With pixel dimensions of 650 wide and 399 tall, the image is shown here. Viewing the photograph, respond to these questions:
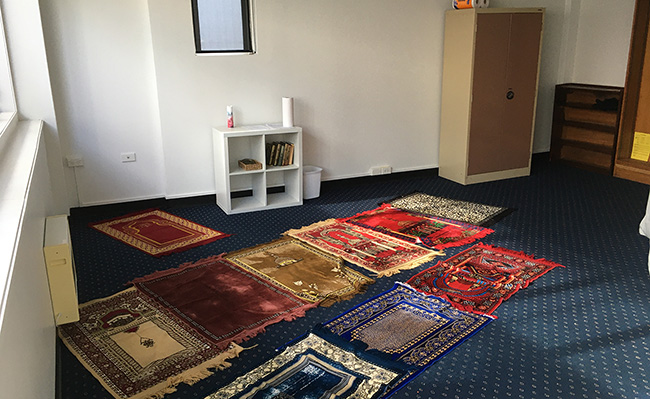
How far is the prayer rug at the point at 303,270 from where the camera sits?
3.40 m

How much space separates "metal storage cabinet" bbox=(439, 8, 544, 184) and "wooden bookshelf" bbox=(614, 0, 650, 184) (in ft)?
3.12

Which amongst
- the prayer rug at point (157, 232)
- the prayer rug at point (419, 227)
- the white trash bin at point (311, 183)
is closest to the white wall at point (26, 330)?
the prayer rug at point (157, 232)

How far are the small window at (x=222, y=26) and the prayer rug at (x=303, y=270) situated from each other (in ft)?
6.22

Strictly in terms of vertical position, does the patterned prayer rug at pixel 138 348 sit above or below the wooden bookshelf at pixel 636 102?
below

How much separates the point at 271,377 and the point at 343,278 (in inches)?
46.0

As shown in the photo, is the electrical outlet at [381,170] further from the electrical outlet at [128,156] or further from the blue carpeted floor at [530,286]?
the electrical outlet at [128,156]

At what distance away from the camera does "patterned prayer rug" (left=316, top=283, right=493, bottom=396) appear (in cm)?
274

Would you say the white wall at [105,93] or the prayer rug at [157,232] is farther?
the white wall at [105,93]

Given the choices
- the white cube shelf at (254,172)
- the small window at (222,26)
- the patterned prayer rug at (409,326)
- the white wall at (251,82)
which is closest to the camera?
the patterned prayer rug at (409,326)

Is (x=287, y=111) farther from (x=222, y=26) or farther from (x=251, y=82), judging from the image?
(x=222, y=26)

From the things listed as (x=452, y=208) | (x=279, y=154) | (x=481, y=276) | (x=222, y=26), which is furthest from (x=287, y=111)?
(x=481, y=276)

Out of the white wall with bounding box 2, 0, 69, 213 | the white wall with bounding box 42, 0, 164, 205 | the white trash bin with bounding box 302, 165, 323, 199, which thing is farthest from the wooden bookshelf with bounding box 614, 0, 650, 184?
the white wall with bounding box 2, 0, 69, 213

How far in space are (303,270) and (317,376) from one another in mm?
1254

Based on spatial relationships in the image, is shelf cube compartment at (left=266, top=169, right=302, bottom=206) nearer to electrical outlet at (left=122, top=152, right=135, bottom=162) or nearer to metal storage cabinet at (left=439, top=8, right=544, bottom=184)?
electrical outlet at (left=122, top=152, right=135, bottom=162)
